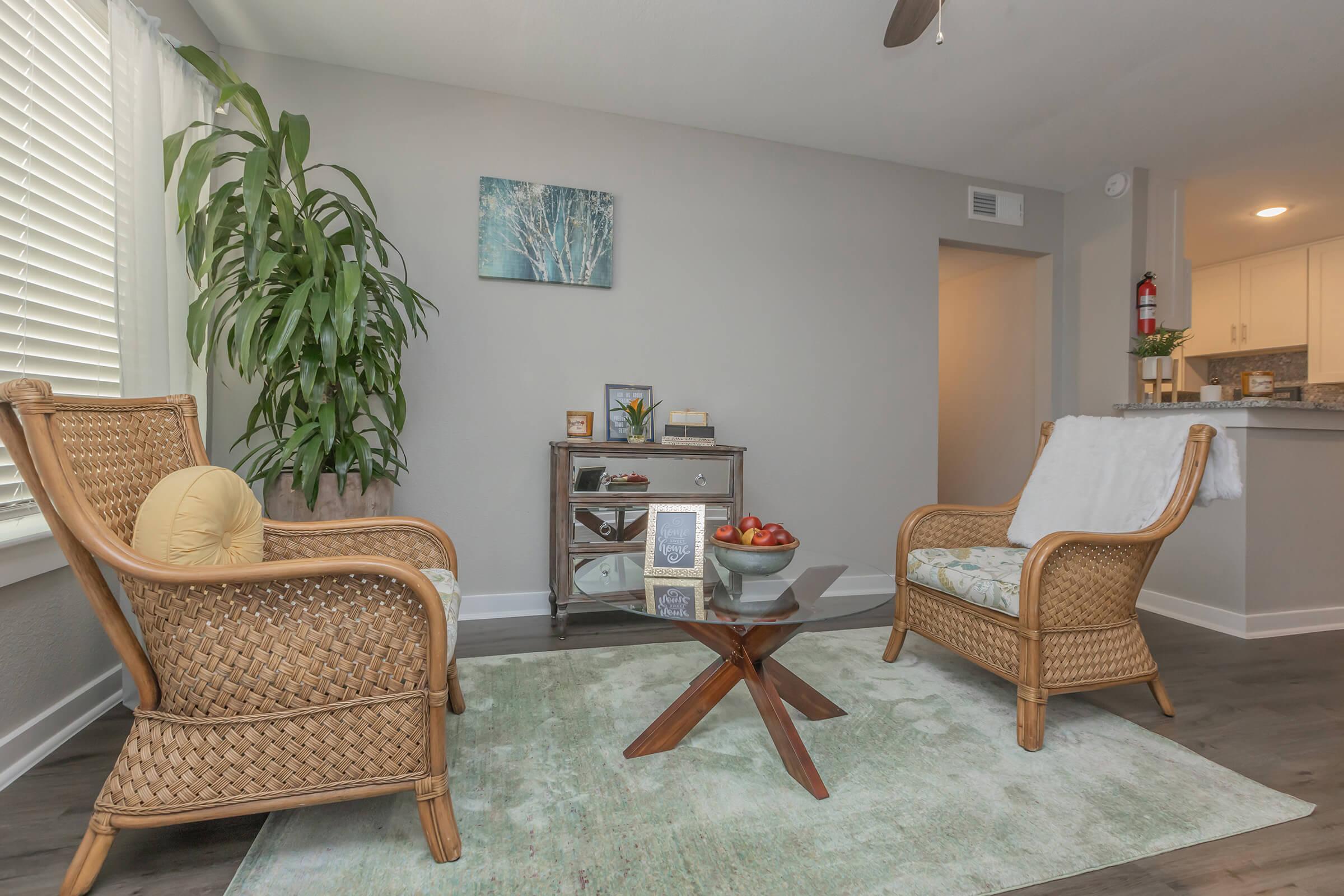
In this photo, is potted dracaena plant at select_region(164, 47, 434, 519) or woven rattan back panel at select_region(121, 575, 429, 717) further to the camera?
potted dracaena plant at select_region(164, 47, 434, 519)

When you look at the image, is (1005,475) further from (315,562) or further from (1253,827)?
(315,562)

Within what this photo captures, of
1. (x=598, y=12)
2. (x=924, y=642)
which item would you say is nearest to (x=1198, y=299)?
(x=924, y=642)

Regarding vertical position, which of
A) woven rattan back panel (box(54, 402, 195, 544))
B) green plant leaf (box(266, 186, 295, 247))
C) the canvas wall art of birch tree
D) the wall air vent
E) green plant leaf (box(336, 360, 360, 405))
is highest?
the wall air vent

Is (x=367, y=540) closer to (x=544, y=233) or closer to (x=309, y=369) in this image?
(x=309, y=369)

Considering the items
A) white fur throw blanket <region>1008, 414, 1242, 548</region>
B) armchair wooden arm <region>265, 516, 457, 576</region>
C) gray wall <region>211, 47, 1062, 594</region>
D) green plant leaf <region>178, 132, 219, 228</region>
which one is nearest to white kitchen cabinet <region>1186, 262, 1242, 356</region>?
gray wall <region>211, 47, 1062, 594</region>

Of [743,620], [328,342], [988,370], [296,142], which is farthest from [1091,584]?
[988,370]

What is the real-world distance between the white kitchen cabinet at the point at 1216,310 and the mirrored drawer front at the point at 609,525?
5.52m

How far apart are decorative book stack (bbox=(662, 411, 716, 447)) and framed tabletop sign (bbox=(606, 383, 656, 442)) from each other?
185 mm

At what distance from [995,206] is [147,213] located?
4430 mm

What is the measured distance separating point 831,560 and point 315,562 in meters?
1.52

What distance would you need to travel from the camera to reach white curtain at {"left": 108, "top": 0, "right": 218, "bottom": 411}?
2.03 metres

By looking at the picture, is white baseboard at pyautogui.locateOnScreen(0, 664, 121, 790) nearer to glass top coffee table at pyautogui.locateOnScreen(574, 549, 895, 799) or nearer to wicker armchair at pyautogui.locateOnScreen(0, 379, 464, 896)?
wicker armchair at pyautogui.locateOnScreen(0, 379, 464, 896)

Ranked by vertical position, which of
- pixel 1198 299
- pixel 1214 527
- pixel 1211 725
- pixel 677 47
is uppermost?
pixel 677 47

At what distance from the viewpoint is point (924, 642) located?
108 inches
